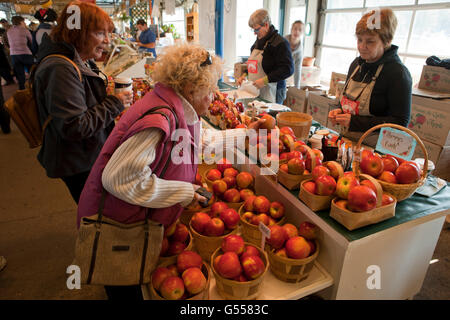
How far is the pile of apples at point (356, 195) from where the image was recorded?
1151 millimetres

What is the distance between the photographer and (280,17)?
24.6 ft

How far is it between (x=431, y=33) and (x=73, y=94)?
215 inches

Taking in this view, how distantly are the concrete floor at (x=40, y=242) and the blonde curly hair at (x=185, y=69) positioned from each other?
1.82 meters

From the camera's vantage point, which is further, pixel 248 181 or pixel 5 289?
pixel 5 289

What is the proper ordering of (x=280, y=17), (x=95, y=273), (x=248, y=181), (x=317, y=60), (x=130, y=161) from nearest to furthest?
(x=130, y=161)
(x=95, y=273)
(x=248, y=181)
(x=317, y=60)
(x=280, y=17)

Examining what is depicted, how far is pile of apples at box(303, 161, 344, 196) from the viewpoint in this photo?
4.22ft

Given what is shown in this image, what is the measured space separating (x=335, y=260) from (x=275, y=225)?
294mm

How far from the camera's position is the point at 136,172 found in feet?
3.43

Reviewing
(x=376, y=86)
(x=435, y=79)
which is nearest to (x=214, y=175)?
(x=376, y=86)

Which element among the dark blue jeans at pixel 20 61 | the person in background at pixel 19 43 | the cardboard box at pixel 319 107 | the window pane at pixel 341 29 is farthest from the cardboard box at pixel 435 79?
the dark blue jeans at pixel 20 61

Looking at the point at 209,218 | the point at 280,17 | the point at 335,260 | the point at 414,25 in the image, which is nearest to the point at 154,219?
the point at 209,218

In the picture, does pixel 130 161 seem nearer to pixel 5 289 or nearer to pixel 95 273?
pixel 95 273

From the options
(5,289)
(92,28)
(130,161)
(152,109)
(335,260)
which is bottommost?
(5,289)

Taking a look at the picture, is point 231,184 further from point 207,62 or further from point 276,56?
point 276,56
